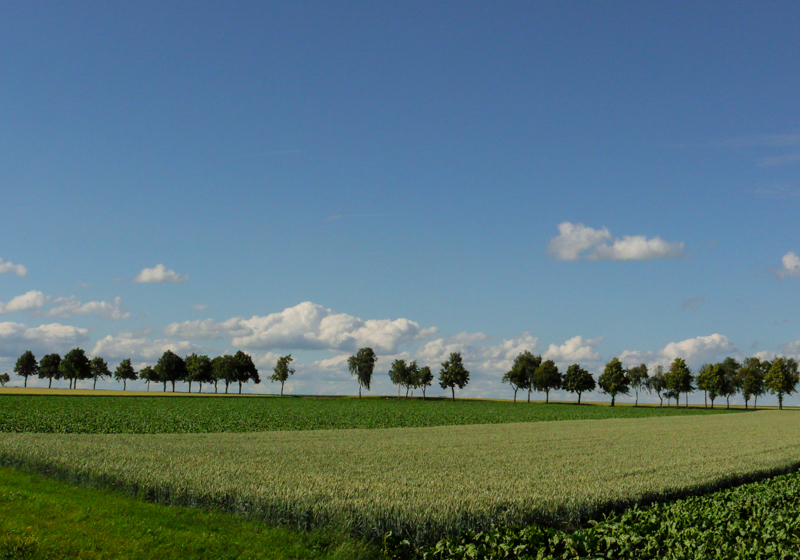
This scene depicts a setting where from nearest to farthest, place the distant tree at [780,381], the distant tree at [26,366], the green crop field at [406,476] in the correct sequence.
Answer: the green crop field at [406,476] < the distant tree at [780,381] < the distant tree at [26,366]

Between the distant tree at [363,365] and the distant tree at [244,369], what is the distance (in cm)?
2649

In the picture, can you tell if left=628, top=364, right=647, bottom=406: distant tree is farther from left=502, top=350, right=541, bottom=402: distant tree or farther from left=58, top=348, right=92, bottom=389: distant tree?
left=58, top=348, right=92, bottom=389: distant tree

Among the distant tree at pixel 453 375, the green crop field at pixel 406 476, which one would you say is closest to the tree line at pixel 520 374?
the distant tree at pixel 453 375

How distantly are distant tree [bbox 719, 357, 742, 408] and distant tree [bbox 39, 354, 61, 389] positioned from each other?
172366 millimetres

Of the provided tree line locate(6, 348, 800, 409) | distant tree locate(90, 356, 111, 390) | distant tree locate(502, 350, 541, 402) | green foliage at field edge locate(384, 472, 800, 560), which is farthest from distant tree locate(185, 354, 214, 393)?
green foliage at field edge locate(384, 472, 800, 560)

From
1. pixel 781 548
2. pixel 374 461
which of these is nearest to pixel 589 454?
pixel 374 461

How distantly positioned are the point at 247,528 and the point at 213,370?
148203mm

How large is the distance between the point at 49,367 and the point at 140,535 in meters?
177

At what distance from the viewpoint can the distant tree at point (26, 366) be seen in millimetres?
167000

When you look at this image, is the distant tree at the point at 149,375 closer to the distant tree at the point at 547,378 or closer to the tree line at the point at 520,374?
the tree line at the point at 520,374

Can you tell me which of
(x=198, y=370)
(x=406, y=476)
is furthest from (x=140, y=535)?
(x=198, y=370)

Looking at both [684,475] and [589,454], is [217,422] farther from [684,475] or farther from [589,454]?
[684,475]

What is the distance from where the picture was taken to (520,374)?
143m

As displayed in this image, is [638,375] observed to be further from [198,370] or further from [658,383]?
[198,370]
